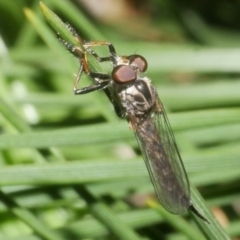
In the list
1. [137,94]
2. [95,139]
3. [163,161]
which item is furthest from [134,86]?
[95,139]

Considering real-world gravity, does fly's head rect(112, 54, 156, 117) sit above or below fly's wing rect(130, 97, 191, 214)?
above

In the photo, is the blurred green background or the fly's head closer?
the blurred green background

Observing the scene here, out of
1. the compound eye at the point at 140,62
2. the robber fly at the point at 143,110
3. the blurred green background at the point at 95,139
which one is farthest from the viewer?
the compound eye at the point at 140,62

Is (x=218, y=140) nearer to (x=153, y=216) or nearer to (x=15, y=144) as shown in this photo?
(x=153, y=216)

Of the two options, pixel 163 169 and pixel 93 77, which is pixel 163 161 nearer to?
pixel 163 169

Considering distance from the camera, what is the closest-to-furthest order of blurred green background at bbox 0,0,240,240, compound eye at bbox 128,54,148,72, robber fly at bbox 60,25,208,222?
1. blurred green background at bbox 0,0,240,240
2. robber fly at bbox 60,25,208,222
3. compound eye at bbox 128,54,148,72

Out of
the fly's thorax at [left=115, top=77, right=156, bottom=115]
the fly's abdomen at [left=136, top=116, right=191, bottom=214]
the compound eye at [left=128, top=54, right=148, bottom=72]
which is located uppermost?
the compound eye at [left=128, top=54, right=148, bottom=72]
